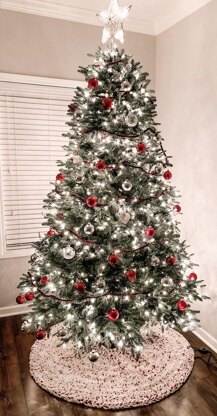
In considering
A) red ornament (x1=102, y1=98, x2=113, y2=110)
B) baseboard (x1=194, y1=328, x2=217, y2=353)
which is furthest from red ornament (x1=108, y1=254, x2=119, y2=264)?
baseboard (x1=194, y1=328, x2=217, y2=353)

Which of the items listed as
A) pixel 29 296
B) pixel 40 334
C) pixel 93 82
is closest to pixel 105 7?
pixel 93 82

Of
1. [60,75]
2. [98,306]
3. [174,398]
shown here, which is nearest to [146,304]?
[98,306]

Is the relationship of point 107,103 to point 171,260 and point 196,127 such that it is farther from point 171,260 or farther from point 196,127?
point 171,260

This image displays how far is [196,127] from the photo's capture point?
2.66 metres

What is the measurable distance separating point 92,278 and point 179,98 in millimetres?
1819

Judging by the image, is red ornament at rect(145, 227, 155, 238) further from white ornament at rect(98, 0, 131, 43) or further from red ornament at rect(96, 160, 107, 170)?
white ornament at rect(98, 0, 131, 43)

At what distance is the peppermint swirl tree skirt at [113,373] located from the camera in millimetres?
1958

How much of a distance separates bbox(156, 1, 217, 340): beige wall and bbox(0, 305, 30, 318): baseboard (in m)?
1.70

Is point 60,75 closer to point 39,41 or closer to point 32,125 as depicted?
point 39,41

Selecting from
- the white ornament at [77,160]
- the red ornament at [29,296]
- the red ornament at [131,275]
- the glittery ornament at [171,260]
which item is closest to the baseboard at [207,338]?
the glittery ornament at [171,260]

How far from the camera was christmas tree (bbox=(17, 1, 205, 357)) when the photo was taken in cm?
206

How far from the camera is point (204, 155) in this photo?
2.58 m

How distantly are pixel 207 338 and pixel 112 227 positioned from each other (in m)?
1.37

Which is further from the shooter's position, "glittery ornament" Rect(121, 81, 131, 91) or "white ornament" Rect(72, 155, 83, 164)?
"white ornament" Rect(72, 155, 83, 164)
